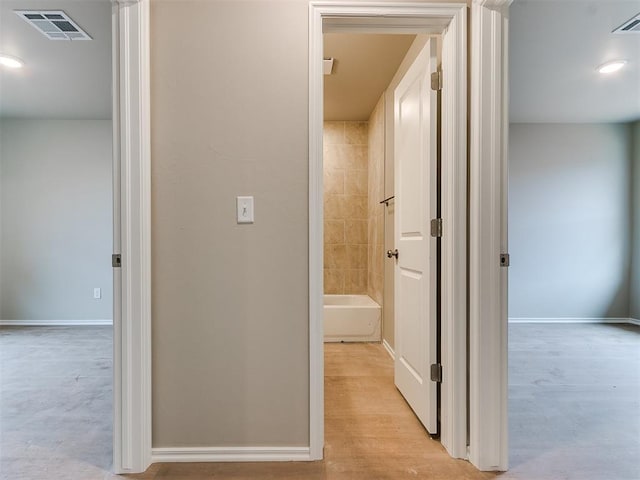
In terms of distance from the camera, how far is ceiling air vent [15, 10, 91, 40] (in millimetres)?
2191

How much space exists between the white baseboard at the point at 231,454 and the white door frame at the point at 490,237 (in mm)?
800

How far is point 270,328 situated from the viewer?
160 centimetres

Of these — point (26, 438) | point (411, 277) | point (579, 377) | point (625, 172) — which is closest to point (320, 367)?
point (411, 277)

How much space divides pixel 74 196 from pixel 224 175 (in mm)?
3612

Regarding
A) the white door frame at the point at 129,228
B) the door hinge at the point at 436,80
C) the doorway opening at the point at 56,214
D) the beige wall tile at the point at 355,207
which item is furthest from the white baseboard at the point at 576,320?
the doorway opening at the point at 56,214

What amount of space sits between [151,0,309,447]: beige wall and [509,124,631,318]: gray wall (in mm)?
3720

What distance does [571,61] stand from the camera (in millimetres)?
2881

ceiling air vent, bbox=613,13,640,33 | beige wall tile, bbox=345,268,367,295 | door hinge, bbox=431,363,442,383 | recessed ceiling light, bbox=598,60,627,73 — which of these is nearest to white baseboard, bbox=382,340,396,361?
beige wall tile, bbox=345,268,367,295

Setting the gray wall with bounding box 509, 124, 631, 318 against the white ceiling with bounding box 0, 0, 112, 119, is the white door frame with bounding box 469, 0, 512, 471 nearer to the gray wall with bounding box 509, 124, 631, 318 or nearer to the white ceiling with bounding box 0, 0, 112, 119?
the white ceiling with bounding box 0, 0, 112, 119

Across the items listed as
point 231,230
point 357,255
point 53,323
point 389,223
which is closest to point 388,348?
point 389,223

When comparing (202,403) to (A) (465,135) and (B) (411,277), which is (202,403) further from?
(A) (465,135)

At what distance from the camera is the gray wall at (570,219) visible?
4324 millimetres

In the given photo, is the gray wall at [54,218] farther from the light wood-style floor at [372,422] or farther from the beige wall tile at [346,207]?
the beige wall tile at [346,207]

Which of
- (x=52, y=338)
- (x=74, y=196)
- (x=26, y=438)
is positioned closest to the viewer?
(x=26, y=438)
